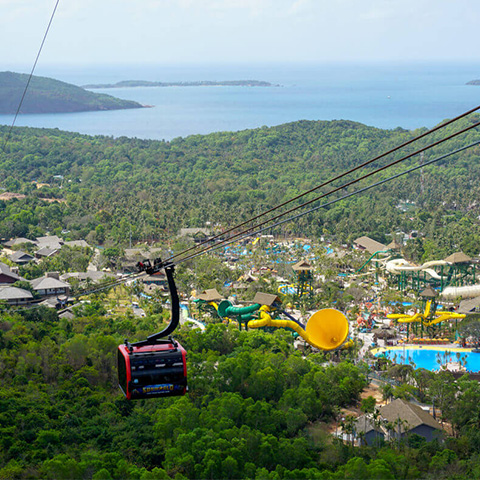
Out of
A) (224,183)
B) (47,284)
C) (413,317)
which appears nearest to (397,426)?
(413,317)

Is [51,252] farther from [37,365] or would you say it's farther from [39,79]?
[39,79]

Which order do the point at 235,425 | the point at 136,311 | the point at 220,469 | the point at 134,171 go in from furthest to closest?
the point at 134,171 → the point at 136,311 → the point at 235,425 → the point at 220,469

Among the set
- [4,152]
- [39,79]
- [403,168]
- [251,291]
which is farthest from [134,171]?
[39,79]

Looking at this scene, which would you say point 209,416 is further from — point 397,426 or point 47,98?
point 47,98

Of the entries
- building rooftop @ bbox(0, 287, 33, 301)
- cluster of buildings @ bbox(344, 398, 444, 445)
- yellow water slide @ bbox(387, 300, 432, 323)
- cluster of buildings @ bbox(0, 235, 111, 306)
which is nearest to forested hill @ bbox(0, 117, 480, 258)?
cluster of buildings @ bbox(0, 235, 111, 306)

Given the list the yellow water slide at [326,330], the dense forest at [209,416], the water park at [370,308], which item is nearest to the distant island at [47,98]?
the water park at [370,308]

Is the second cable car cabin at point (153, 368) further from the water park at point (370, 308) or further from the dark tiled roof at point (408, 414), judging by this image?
the water park at point (370, 308)
